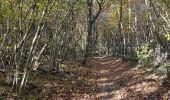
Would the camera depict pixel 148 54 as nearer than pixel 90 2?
Yes

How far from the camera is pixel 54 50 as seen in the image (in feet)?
79.5

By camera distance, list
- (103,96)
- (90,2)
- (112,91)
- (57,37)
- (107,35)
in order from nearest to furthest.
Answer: (103,96) < (112,91) < (57,37) < (90,2) < (107,35)

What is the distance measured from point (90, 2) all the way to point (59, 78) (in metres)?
15.3

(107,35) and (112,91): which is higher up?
(107,35)

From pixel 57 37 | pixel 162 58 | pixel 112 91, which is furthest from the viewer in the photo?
pixel 162 58

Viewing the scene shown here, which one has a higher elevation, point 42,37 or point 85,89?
point 42,37

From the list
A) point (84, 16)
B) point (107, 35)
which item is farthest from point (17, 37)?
point (107, 35)

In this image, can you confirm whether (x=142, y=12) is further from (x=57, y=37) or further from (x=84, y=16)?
(x=57, y=37)

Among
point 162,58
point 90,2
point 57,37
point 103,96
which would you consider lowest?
point 103,96

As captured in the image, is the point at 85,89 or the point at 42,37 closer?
the point at 85,89

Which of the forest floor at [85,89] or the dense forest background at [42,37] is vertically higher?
the dense forest background at [42,37]

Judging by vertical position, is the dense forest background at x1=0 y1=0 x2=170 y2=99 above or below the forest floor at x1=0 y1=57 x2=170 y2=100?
above

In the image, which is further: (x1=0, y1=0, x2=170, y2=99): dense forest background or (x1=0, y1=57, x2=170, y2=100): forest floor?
(x1=0, y1=57, x2=170, y2=100): forest floor

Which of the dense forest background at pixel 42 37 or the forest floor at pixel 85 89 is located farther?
the forest floor at pixel 85 89
